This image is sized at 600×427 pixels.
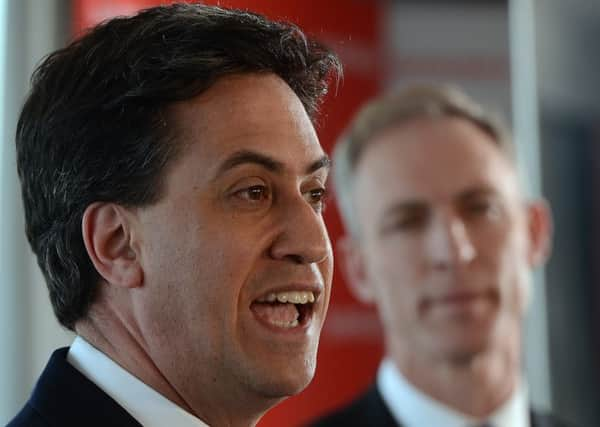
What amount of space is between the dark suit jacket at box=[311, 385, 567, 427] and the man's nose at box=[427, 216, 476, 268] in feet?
1.22

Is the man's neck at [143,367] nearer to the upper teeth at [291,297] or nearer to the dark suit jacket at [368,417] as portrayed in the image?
the upper teeth at [291,297]

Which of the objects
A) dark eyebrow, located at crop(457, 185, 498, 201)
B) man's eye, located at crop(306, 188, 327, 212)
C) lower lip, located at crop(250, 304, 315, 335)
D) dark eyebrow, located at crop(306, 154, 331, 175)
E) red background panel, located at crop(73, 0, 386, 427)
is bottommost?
red background panel, located at crop(73, 0, 386, 427)

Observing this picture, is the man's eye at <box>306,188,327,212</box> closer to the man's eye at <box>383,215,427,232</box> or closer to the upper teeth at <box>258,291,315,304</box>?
the upper teeth at <box>258,291,315,304</box>

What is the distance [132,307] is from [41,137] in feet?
0.88

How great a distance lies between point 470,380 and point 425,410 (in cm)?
14

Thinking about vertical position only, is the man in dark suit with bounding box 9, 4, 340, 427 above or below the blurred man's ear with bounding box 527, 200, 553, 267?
above

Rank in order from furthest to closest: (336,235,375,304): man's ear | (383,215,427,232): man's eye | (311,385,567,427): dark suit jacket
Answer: (336,235,375,304): man's ear, (383,215,427,232): man's eye, (311,385,567,427): dark suit jacket

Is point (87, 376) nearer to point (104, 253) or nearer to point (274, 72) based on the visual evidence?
point (104, 253)

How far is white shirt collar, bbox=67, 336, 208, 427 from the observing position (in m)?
1.70

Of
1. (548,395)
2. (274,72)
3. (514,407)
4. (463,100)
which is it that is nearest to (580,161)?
(548,395)

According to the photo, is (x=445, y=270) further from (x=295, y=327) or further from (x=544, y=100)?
(x=544, y=100)

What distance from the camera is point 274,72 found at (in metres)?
1.84

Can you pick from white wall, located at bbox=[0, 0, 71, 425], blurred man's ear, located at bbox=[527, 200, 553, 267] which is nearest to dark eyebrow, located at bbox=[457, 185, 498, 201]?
blurred man's ear, located at bbox=[527, 200, 553, 267]

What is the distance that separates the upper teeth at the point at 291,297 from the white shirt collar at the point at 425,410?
1479mm
